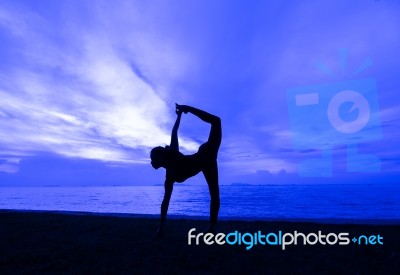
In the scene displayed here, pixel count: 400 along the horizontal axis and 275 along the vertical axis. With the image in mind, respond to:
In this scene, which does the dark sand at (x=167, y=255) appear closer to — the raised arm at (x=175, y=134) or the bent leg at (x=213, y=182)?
the bent leg at (x=213, y=182)

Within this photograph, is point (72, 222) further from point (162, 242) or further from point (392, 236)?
point (392, 236)

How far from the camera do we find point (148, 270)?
11.6ft

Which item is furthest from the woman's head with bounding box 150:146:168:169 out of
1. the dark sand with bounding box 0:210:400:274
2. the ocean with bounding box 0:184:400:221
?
the ocean with bounding box 0:184:400:221

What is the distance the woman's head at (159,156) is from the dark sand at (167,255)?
4.75ft

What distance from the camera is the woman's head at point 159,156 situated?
18.4ft

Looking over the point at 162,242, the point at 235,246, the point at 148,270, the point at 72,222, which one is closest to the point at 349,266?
the point at 235,246

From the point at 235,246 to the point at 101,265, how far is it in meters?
2.29

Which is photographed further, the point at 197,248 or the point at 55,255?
the point at 197,248

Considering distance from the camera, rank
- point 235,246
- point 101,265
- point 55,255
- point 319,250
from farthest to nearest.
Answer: point 235,246, point 319,250, point 55,255, point 101,265

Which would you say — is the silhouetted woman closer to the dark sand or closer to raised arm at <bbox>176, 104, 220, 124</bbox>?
raised arm at <bbox>176, 104, 220, 124</bbox>

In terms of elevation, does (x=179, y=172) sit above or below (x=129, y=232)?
above

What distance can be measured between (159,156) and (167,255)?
1.97 metres

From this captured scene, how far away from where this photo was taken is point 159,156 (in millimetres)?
5621

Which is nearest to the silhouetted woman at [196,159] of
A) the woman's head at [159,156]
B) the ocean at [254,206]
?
the woman's head at [159,156]
